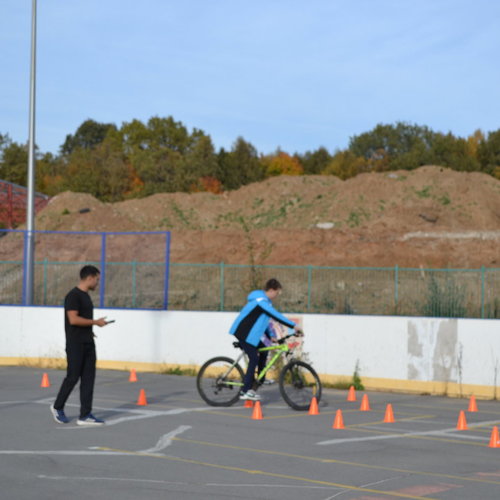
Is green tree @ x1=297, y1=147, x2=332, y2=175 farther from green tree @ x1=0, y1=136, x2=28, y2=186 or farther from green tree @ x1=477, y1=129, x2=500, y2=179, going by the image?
green tree @ x1=0, y1=136, x2=28, y2=186

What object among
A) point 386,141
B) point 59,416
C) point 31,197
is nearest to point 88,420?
point 59,416

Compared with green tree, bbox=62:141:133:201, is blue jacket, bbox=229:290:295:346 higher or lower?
lower

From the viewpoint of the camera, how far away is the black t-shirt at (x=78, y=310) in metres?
11.3

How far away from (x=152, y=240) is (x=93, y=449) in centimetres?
4569

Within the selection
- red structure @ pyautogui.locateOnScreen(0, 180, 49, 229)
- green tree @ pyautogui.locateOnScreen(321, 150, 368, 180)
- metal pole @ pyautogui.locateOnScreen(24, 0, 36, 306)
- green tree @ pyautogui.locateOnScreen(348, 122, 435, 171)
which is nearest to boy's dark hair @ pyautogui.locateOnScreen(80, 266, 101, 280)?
metal pole @ pyautogui.locateOnScreen(24, 0, 36, 306)

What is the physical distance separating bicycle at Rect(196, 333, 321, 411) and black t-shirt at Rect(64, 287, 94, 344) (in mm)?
2728

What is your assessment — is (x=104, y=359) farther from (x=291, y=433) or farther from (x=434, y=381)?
(x=291, y=433)

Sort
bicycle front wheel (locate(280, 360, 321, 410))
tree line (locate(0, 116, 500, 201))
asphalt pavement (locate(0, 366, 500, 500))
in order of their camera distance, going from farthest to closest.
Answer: tree line (locate(0, 116, 500, 201))
bicycle front wheel (locate(280, 360, 321, 410))
asphalt pavement (locate(0, 366, 500, 500))

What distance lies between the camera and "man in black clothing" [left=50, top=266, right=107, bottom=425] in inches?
445

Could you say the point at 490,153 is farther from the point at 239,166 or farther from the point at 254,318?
the point at 254,318

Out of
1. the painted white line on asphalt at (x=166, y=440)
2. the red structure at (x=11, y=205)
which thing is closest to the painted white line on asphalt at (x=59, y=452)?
the painted white line on asphalt at (x=166, y=440)

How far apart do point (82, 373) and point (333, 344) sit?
7.49 metres

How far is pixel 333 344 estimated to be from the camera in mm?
17906

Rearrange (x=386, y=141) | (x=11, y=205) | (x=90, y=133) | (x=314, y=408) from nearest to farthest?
(x=314, y=408)
(x=11, y=205)
(x=386, y=141)
(x=90, y=133)
